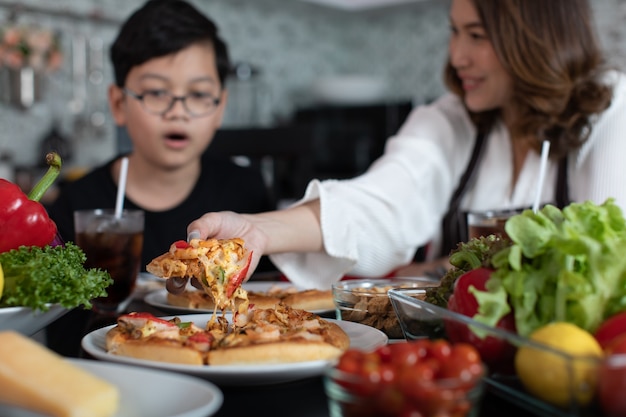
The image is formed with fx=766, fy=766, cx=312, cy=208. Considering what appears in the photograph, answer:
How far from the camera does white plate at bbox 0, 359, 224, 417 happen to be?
0.56 metres

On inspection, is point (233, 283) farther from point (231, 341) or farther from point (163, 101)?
point (163, 101)

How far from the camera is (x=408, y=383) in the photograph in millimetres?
491

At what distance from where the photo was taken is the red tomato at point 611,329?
0.62 m

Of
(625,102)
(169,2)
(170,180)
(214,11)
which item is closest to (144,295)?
(170,180)

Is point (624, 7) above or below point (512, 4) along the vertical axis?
above

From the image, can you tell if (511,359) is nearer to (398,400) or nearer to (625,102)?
(398,400)

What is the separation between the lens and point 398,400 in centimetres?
49

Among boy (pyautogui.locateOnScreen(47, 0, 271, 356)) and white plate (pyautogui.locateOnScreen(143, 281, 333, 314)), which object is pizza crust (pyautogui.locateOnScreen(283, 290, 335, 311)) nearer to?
Result: white plate (pyautogui.locateOnScreen(143, 281, 333, 314))

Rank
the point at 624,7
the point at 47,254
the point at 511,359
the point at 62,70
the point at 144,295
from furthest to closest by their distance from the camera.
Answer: the point at 624,7
the point at 62,70
the point at 144,295
the point at 47,254
the point at 511,359

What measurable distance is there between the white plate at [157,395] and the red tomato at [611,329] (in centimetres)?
31

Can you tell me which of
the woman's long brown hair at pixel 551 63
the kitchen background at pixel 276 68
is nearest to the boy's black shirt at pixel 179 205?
the woman's long brown hair at pixel 551 63

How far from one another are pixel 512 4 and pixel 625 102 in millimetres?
391

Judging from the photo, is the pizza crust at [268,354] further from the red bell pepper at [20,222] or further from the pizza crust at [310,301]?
the pizza crust at [310,301]

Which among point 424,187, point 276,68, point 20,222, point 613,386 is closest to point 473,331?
point 613,386
